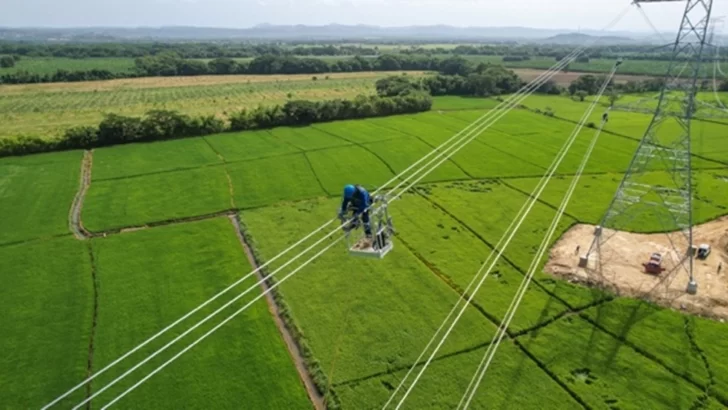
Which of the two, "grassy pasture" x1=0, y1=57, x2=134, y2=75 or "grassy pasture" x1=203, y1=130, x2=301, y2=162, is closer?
"grassy pasture" x1=203, y1=130, x2=301, y2=162

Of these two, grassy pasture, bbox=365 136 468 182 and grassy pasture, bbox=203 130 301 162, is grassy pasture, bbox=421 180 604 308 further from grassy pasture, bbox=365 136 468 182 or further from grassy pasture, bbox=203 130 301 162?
grassy pasture, bbox=203 130 301 162

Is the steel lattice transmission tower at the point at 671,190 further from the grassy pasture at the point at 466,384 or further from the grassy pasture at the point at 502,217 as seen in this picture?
the grassy pasture at the point at 466,384

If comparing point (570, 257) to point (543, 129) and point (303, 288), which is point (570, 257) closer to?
point (303, 288)

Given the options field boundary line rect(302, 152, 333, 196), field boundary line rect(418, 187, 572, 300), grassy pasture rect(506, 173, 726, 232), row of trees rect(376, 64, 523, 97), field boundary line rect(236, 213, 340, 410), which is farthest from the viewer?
row of trees rect(376, 64, 523, 97)

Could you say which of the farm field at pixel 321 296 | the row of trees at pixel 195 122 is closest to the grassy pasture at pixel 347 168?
the farm field at pixel 321 296

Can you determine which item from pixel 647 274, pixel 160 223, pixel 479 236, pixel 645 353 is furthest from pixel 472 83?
pixel 645 353

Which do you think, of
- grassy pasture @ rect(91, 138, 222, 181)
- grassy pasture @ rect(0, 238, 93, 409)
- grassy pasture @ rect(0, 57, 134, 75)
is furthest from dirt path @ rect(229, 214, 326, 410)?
grassy pasture @ rect(0, 57, 134, 75)
